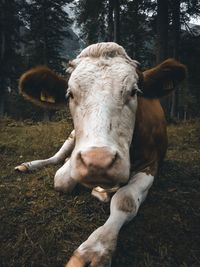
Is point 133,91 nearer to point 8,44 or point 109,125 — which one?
point 109,125

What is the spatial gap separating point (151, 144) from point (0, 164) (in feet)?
8.52

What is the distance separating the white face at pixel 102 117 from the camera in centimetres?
249

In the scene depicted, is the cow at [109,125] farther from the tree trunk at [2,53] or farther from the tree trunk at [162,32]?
the tree trunk at [2,53]

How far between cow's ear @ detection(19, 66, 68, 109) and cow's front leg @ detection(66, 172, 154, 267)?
131 centimetres

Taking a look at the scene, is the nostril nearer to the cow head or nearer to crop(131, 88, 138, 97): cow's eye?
the cow head

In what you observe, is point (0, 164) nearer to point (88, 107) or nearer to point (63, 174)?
point (63, 174)

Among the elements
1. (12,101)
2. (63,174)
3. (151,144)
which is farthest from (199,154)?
(12,101)

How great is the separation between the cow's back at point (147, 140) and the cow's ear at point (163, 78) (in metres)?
0.19

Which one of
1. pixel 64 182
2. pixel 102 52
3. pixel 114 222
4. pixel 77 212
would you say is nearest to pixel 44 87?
pixel 102 52

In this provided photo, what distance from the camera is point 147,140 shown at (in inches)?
162

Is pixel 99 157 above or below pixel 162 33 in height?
below

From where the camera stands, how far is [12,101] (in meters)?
29.5

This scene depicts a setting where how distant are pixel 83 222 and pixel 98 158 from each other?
1.16 meters

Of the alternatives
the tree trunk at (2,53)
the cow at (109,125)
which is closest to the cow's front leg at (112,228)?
the cow at (109,125)
